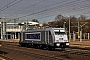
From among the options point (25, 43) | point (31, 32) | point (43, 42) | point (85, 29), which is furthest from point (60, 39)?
point (85, 29)

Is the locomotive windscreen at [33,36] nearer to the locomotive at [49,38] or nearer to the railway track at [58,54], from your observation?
the locomotive at [49,38]

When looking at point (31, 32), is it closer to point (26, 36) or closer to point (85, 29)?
point (26, 36)

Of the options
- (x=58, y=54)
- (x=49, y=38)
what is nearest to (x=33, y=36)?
(x=49, y=38)

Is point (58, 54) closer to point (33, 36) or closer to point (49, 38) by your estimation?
point (49, 38)

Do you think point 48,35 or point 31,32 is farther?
point 31,32

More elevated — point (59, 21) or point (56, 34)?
point (59, 21)

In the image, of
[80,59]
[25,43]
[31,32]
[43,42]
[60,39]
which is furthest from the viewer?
[25,43]

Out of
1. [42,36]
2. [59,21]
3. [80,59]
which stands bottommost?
[80,59]

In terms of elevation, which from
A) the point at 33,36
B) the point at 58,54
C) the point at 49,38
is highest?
the point at 33,36

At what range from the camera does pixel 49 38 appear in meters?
29.6

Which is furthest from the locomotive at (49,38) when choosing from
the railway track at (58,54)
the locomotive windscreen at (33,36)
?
the railway track at (58,54)

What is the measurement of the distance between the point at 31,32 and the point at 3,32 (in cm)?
6275

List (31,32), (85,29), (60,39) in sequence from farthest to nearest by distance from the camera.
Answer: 1. (85,29)
2. (31,32)
3. (60,39)

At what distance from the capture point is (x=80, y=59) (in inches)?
744
